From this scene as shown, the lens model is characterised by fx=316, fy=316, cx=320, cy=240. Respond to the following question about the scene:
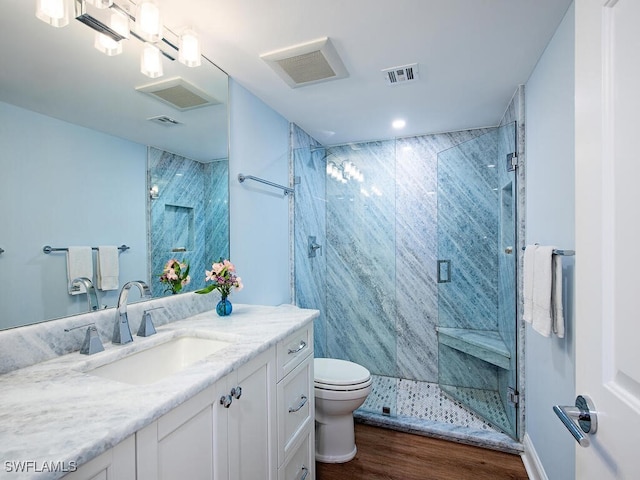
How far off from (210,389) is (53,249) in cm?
73

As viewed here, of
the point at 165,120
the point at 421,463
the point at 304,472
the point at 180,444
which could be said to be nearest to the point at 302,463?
the point at 304,472

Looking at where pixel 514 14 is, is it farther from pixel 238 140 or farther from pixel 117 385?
pixel 117 385

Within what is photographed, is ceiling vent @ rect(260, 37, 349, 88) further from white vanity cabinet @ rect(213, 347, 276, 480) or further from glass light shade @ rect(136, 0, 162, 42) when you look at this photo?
white vanity cabinet @ rect(213, 347, 276, 480)

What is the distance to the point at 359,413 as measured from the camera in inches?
96.6

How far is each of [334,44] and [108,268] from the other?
1.49m

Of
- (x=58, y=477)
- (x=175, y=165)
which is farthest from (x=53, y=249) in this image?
(x=58, y=477)

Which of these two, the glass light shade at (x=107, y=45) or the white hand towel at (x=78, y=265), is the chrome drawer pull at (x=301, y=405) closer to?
the white hand towel at (x=78, y=265)

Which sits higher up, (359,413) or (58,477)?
(58,477)

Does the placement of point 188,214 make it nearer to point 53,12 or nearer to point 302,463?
point 53,12

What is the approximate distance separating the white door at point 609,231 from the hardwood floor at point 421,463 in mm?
1471

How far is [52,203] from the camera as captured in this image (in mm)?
1086

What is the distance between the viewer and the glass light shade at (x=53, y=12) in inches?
41.3

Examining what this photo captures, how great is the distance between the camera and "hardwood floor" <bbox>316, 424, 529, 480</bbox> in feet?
6.13

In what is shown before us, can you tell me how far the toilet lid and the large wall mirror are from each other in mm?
1008
